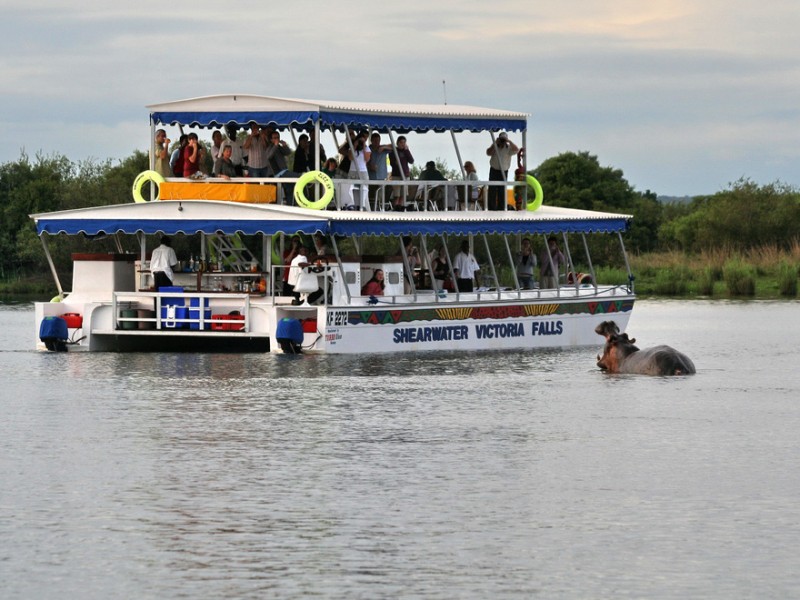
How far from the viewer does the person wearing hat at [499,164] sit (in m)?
37.3

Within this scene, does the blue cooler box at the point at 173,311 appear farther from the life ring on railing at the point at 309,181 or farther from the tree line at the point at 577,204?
the tree line at the point at 577,204

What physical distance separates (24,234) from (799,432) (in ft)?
180

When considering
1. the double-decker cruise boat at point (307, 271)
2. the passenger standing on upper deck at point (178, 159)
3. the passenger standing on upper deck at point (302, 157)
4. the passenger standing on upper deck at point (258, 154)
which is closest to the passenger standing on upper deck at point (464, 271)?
the double-decker cruise boat at point (307, 271)

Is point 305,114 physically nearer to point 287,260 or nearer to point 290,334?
point 287,260

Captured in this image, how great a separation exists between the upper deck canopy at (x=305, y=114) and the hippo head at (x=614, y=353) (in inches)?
268

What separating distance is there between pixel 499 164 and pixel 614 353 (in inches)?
334

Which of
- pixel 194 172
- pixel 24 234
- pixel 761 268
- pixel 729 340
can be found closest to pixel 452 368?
pixel 194 172

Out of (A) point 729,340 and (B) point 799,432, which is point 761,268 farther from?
(B) point 799,432

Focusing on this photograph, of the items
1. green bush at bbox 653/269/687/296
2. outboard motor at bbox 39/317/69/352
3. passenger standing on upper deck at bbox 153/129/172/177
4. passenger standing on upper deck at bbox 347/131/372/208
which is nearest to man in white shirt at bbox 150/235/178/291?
outboard motor at bbox 39/317/69/352

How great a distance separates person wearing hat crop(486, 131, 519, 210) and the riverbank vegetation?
23.5 metres

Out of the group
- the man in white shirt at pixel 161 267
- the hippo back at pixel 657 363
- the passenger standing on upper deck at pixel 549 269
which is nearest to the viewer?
the hippo back at pixel 657 363

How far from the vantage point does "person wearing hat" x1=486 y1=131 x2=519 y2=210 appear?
122ft

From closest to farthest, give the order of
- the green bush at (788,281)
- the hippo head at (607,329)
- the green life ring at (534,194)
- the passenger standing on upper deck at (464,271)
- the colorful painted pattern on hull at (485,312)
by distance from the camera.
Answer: the hippo head at (607,329), the colorful painted pattern on hull at (485,312), the passenger standing on upper deck at (464,271), the green life ring at (534,194), the green bush at (788,281)

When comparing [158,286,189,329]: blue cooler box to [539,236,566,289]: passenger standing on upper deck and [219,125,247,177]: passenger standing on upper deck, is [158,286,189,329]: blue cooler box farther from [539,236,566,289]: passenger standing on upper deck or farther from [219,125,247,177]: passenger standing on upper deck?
[539,236,566,289]: passenger standing on upper deck
